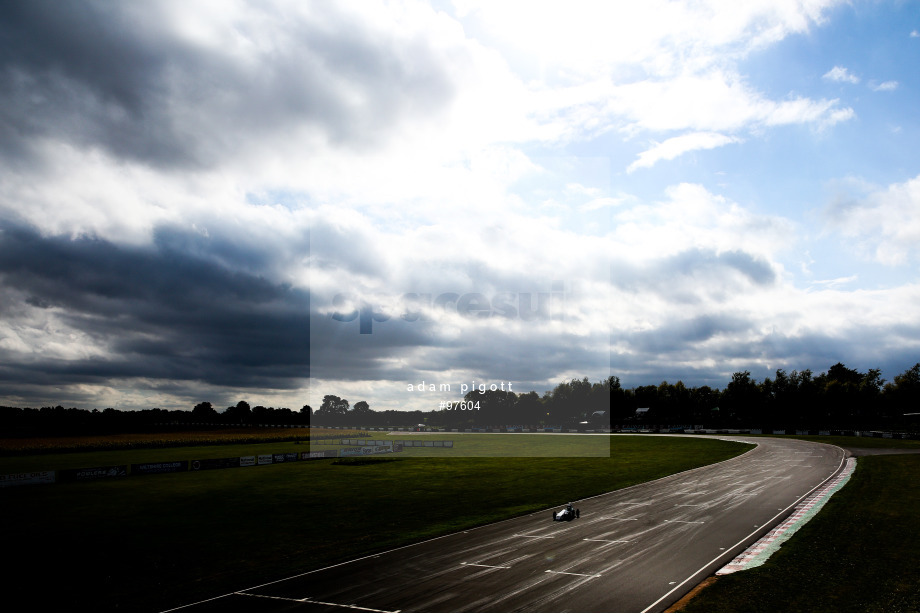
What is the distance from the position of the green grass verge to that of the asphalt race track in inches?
66.1

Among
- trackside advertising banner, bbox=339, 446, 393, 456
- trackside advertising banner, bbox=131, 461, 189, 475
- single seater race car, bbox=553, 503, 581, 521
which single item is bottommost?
trackside advertising banner, bbox=339, 446, 393, 456

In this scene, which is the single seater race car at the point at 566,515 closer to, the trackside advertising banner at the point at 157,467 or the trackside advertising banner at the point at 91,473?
the trackside advertising banner at the point at 91,473

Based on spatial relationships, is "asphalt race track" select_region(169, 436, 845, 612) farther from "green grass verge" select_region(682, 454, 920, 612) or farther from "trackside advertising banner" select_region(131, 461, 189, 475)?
"trackside advertising banner" select_region(131, 461, 189, 475)

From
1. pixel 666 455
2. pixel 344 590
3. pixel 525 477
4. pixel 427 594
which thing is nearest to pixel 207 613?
pixel 344 590

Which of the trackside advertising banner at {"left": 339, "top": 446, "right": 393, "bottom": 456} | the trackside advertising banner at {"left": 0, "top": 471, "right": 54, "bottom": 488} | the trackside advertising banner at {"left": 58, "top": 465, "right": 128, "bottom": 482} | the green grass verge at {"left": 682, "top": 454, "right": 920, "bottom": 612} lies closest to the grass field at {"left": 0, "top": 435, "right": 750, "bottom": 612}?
the trackside advertising banner at {"left": 0, "top": 471, "right": 54, "bottom": 488}

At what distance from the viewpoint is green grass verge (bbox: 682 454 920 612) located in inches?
675

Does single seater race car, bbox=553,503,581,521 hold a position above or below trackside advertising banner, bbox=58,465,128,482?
above

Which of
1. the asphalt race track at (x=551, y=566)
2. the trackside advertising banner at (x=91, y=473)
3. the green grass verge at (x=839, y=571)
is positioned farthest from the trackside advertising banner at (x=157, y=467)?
the green grass verge at (x=839, y=571)

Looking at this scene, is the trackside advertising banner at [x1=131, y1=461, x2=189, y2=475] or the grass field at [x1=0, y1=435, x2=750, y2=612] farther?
the trackside advertising banner at [x1=131, y1=461, x2=189, y2=475]

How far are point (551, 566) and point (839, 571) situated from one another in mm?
10812

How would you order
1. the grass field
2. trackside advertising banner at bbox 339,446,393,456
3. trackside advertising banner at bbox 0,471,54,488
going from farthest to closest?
trackside advertising banner at bbox 339,446,393,456 < trackside advertising banner at bbox 0,471,54,488 < the grass field

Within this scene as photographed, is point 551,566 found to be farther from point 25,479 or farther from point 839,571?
point 25,479

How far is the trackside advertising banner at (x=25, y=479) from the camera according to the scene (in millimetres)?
50094

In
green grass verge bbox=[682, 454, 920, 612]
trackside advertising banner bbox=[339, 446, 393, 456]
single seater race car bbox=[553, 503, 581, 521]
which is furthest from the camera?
trackside advertising banner bbox=[339, 446, 393, 456]
